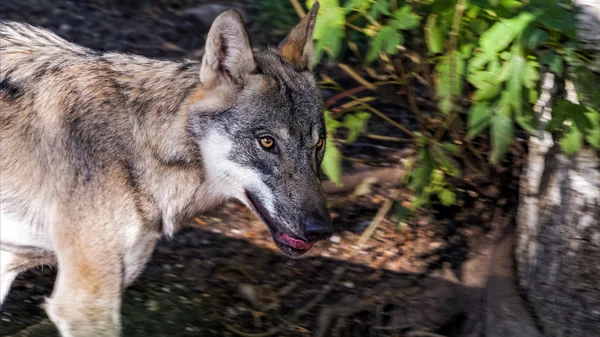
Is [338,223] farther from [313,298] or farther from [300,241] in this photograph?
[300,241]

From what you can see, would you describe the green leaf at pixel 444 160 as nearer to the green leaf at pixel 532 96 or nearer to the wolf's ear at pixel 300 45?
the green leaf at pixel 532 96

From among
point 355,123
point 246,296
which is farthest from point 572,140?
point 246,296

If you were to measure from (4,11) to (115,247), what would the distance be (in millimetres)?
4429

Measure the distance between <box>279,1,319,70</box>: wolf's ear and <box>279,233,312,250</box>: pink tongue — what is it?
2.76 feet

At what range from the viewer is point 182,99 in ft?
12.3

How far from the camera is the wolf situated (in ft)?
11.7

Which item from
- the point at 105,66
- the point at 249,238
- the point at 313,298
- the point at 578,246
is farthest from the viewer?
the point at 249,238

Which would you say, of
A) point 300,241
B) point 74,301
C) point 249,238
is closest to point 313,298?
point 249,238

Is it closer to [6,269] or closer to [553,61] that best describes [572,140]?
[553,61]

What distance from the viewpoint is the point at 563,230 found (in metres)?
4.29

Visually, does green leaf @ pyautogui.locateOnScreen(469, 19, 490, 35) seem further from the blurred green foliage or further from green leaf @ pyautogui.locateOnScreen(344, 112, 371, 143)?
green leaf @ pyautogui.locateOnScreen(344, 112, 371, 143)

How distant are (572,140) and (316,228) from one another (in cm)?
130

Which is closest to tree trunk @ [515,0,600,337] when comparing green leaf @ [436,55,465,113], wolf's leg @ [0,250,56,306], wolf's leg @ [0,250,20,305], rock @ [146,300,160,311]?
green leaf @ [436,55,465,113]

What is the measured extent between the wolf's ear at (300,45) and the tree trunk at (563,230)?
122 centimetres
